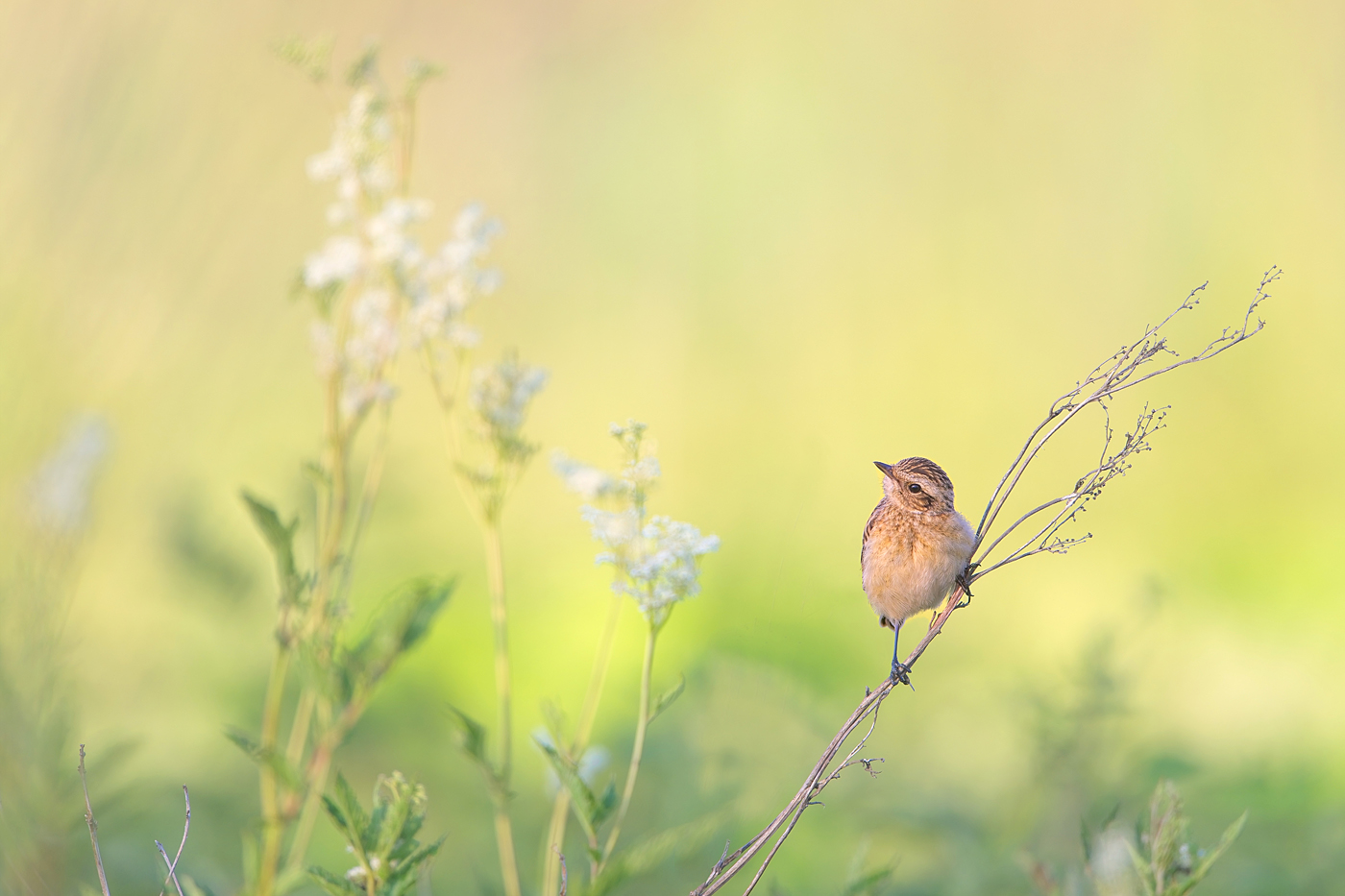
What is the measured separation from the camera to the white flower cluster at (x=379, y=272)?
106cm

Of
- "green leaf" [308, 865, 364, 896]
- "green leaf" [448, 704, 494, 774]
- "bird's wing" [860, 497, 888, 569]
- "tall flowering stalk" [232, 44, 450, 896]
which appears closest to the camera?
"green leaf" [308, 865, 364, 896]

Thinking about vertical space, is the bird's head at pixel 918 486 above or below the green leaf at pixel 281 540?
above

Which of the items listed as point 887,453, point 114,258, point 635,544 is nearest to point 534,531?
point 887,453

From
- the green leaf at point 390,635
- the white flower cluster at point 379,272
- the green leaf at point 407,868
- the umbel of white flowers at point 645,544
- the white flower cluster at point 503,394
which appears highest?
the white flower cluster at point 379,272

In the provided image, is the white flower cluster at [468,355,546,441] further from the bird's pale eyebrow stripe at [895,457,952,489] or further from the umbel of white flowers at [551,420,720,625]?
the bird's pale eyebrow stripe at [895,457,952,489]

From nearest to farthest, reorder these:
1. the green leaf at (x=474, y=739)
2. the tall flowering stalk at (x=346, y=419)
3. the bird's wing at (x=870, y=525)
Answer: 1. the green leaf at (x=474, y=739)
2. the tall flowering stalk at (x=346, y=419)
3. the bird's wing at (x=870, y=525)

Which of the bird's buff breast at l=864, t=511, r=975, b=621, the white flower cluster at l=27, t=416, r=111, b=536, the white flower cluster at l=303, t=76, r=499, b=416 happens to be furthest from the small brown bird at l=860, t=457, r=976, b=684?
the white flower cluster at l=27, t=416, r=111, b=536

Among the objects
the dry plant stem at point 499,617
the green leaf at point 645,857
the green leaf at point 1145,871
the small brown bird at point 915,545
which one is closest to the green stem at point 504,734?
the dry plant stem at point 499,617

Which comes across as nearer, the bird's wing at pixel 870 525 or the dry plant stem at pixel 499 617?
the dry plant stem at pixel 499 617

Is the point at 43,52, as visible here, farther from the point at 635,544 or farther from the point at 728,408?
the point at 728,408

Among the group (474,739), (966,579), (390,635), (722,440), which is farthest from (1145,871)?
(722,440)

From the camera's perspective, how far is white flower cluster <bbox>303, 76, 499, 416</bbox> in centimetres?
106

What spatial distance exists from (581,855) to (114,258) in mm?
1017

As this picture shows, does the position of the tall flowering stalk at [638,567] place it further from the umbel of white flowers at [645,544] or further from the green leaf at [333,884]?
the green leaf at [333,884]
